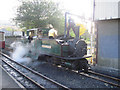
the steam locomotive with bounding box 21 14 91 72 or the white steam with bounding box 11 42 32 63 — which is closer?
the steam locomotive with bounding box 21 14 91 72

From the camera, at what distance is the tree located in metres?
19.2

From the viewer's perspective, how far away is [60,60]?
26.7 ft

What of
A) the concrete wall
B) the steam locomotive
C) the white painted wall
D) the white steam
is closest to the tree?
the white steam

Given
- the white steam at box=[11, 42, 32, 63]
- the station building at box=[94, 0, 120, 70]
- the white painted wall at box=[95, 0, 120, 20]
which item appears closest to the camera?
the station building at box=[94, 0, 120, 70]

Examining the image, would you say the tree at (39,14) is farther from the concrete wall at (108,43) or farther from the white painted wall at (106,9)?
the concrete wall at (108,43)

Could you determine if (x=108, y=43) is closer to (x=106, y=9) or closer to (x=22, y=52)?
(x=106, y=9)

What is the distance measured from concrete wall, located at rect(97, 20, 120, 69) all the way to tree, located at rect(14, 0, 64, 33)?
1229 centimetres

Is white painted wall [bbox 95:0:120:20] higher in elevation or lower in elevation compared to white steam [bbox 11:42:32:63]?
higher

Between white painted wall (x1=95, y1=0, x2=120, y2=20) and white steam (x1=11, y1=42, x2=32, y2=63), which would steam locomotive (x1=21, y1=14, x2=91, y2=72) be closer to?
white painted wall (x1=95, y1=0, x2=120, y2=20)

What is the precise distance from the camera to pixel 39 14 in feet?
63.8

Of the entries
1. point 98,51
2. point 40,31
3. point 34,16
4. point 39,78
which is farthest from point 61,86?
point 34,16

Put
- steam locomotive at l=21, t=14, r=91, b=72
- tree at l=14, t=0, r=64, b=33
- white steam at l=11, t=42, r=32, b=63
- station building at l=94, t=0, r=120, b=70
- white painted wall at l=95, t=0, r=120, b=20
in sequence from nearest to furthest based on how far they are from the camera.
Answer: steam locomotive at l=21, t=14, r=91, b=72, station building at l=94, t=0, r=120, b=70, white painted wall at l=95, t=0, r=120, b=20, white steam at l=11, t=42, r=32, b=63, tree at l=14, t=0, r=64, b=33

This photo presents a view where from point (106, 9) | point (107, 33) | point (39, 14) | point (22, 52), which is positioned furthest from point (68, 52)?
point (39, 14)

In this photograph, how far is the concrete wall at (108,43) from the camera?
789 cm
